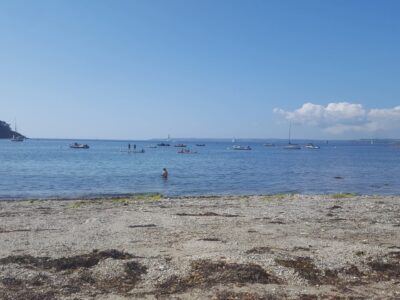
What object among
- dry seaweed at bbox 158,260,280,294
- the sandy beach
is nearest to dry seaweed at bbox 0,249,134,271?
the sandy beach

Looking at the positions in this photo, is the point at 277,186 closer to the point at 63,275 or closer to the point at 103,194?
the point at 103,194

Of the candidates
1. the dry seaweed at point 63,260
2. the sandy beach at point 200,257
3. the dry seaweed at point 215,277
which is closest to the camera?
the sandy beach at point 200,257

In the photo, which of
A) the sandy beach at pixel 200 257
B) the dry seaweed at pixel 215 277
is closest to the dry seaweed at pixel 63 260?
the sandy beach at pixel 200 257

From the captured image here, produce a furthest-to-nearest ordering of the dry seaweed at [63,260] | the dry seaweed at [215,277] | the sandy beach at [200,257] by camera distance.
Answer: the dry seaweed at [63,260], the dry seaweed at [215,277], the sandy beach at [200,257]

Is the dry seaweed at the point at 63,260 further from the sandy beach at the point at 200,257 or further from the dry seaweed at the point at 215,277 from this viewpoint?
the dry seaweed at the point at 215,277

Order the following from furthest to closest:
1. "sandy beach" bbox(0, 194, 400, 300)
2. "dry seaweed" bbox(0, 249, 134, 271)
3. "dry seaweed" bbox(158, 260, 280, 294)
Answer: "dry seaweed" bbox(0, 249, 134, 271) → "dry seaweed" bbox(158, 260, 280, 294) → "sandy beach" bbox(0, 194, 400, 300)

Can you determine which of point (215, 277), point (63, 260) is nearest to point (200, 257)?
point (215, 277)

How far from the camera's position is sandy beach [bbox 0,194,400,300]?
32.4 ft

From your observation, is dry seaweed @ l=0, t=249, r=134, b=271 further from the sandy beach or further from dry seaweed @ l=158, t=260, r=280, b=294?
dry seaweed @ l=158, t=260, r=280, b=294

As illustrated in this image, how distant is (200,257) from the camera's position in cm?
1201

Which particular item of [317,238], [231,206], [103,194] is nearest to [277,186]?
[103,194]

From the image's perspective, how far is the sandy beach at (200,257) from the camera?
9.88m

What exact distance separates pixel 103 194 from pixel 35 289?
29.3 m

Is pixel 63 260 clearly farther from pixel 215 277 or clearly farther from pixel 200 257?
pixel 215 277
